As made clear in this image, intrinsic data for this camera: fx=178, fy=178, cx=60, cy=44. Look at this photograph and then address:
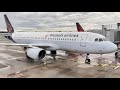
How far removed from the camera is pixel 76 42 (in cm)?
1752

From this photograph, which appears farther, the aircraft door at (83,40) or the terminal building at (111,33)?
the terminal building at (111,33)

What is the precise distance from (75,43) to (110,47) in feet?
11.5

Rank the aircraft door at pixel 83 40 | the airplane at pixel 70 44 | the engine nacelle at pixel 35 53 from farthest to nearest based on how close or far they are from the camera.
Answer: the aircraft door at pixel 83 40 < the engine nacelle at pixel 35 53 < the airplane at pixel 70 44

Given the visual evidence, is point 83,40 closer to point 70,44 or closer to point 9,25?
point 70,44

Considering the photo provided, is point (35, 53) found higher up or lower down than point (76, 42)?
lower down

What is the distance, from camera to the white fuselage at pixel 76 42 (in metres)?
15.9

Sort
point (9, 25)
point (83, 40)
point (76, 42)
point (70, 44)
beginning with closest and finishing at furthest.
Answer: point (83, 40) < point (76, 42) < point (70, 44) < point (9, 25)

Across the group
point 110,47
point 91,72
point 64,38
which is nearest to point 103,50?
point 110,47

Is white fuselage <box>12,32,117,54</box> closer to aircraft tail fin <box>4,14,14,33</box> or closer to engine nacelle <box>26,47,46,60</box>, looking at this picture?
engine nacelle <box>26,47,46,60</box>

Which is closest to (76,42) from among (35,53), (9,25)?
(35,53)

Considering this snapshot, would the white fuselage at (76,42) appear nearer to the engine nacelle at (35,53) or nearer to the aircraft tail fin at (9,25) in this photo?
the engine nacelle at (35,53)

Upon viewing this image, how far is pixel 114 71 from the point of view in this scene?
14.4 m

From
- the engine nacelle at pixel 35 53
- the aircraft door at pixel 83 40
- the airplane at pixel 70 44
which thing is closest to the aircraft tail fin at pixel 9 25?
the airplane at pixel 70 44

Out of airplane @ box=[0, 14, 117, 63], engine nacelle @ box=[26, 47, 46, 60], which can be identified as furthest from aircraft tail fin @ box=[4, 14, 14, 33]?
engine nacelle @ box=[26, 47, 46, 60]
